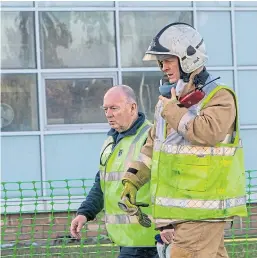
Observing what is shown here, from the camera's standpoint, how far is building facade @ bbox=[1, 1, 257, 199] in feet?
39.9

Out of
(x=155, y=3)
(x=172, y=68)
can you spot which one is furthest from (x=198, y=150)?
(x=155, y=3)

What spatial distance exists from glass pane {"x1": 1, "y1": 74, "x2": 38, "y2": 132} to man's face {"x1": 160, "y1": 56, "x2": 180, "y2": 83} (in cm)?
745

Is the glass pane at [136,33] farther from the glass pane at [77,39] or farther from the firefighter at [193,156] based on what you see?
the firefighter at [193,156]

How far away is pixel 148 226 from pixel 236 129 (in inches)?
35.4

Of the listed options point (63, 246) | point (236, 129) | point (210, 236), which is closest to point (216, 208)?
point (210, 236)

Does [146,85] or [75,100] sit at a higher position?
[146,85]

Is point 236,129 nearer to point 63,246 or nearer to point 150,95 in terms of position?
point 63,246

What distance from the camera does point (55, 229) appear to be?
11.6 meters

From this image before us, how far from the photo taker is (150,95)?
12.6 metres

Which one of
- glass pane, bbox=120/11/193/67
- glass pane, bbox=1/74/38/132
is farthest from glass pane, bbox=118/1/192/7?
glass pane, bbox=1/74/38/132

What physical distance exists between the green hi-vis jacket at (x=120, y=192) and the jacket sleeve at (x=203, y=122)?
3.65 feet

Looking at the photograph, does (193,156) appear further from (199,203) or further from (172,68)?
(172,68)

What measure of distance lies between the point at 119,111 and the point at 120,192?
0.55m

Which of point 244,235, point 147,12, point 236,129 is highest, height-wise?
point 147,12
